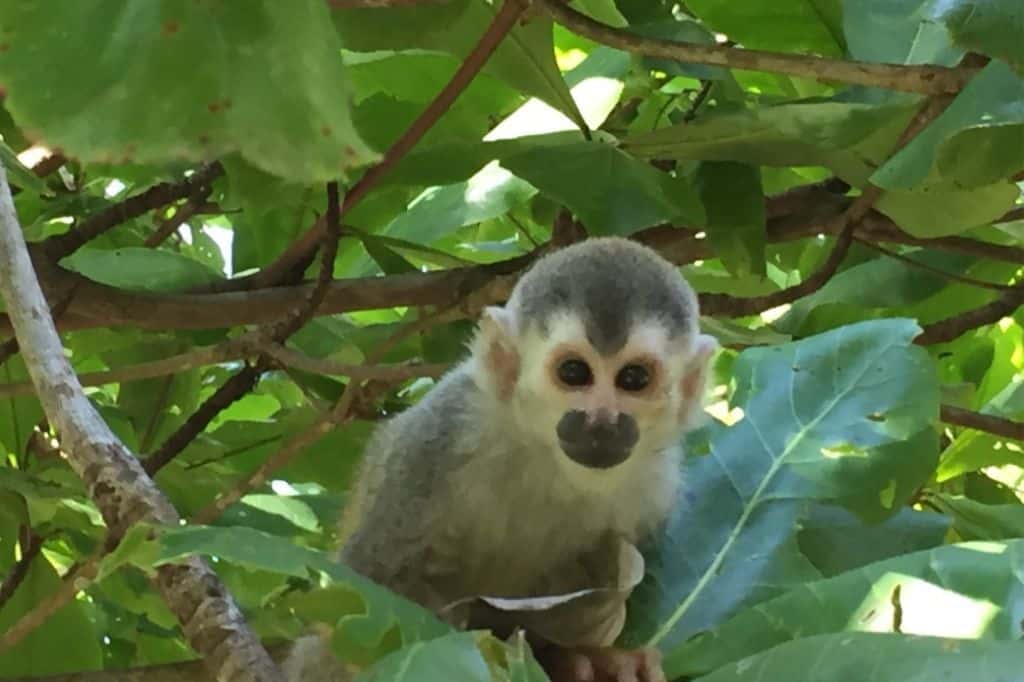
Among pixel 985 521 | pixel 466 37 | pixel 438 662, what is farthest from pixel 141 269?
pixel 985 521

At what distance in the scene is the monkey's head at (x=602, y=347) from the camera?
67.3 inches

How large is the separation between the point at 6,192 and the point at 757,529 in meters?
0.82

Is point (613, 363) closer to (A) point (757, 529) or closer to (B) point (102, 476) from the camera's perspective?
(A) point (757, 529)

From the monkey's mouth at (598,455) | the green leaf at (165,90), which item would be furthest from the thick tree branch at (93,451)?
the monkey's mouth at (598,455)

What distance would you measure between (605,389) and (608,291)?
13 cm

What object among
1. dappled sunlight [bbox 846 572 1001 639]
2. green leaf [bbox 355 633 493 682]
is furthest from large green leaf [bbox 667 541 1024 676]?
green leaf [bbox 355 633 493 682]

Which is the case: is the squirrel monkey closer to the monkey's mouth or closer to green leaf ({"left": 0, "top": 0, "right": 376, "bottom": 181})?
the monkey's mouth

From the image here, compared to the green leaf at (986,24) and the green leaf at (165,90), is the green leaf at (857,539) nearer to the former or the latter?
the green leaf at (986,24)

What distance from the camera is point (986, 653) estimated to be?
834 mm

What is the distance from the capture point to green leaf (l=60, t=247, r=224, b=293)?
1728 mm

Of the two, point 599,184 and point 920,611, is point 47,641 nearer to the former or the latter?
point 599,184

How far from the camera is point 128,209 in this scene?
A: 189 centimetres

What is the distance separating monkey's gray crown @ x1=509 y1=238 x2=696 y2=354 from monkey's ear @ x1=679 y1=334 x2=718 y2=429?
55 millimetres

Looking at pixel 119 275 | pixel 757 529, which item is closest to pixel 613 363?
pixel 757 529
